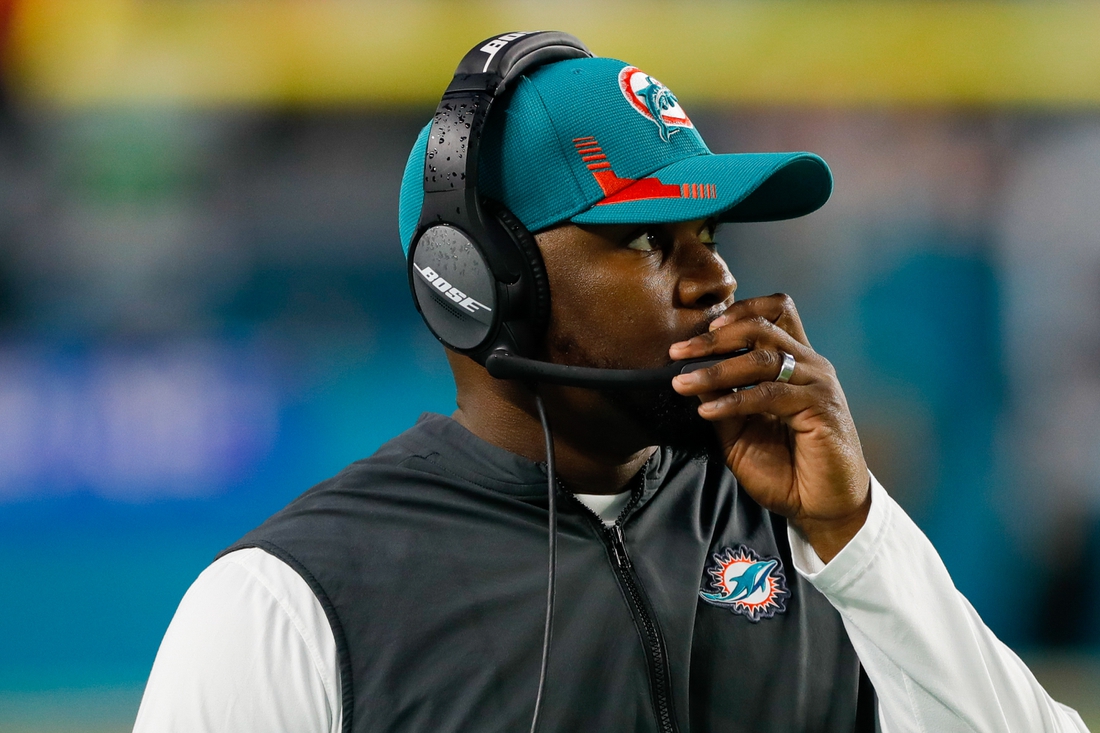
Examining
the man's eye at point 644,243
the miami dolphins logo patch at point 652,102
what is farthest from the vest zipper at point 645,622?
the miami dolphins logo patch at point 652,102

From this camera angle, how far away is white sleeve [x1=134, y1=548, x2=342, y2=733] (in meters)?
0.75

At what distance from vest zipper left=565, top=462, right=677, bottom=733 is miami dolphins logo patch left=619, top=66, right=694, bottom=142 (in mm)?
349

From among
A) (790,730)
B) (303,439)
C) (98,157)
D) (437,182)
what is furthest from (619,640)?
(98,157)

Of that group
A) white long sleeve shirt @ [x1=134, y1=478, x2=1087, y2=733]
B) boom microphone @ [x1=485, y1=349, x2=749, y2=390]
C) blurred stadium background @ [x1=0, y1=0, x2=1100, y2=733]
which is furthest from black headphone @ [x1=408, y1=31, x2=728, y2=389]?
blurred stadium background @ [x1=0, y1=0, x2=1100, y2=733]

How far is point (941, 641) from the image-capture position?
0.83 metres

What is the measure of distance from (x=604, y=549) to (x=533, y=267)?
266 mm

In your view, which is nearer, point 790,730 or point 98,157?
point 790,730

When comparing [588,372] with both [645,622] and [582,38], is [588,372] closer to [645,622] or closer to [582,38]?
[645,622]

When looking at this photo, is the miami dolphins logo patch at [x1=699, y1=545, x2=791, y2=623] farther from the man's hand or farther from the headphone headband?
the headphone headband

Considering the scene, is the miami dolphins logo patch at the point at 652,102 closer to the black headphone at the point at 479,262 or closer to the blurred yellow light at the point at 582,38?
the black headphone at the point at 479,262

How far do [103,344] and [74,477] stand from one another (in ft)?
0.92

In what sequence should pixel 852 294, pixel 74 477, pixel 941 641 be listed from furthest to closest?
pixel 852 294, pixel 74 477, pixel 941 641

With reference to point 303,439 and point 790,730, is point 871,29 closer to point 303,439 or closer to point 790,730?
point 303,439

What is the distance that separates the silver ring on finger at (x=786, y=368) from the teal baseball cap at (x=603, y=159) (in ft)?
0.44
